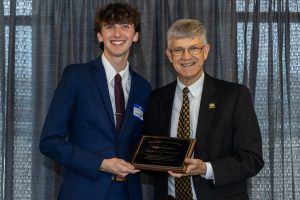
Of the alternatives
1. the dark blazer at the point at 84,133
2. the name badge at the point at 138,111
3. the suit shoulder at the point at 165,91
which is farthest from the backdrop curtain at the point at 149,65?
the dark blazer at the point at 84,133

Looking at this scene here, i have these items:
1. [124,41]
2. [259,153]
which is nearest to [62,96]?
[124,41]

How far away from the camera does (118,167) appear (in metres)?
2.55

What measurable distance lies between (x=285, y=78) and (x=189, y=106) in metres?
1.45

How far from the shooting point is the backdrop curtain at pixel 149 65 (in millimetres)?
3881

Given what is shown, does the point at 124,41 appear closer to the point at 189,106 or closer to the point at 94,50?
the point at 189,106

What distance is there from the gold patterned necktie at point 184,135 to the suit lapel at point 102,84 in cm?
35

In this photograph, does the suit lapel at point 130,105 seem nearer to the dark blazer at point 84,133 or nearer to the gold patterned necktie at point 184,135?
the dark blazer at point 84,133

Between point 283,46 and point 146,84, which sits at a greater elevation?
point 283,46

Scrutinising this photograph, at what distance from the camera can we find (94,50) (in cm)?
392

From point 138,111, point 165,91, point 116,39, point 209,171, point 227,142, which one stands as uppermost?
point 116,39

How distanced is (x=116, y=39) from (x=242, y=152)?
0.87 m

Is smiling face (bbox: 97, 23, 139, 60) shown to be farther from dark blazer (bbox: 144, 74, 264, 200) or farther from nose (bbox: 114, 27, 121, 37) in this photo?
dark blazer (bbox: 144, 74, 264, 200)

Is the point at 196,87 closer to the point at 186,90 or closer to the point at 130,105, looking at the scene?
the point at 186,90

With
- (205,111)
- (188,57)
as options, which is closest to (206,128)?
(205,111)
